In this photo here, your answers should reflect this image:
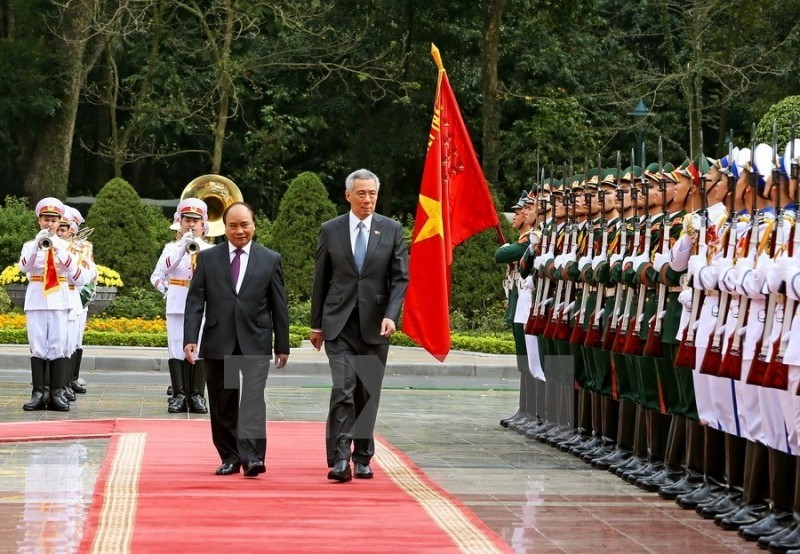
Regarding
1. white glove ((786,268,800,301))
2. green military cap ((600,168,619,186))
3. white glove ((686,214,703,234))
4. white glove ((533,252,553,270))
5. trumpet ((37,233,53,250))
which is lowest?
white glove ((786,268,800,301))

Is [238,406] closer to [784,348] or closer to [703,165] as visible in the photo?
[703,165]

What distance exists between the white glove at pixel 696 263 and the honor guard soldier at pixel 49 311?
776 centimetres

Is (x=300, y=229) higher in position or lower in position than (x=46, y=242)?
higher

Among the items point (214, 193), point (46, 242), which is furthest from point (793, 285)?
point (214, 193)

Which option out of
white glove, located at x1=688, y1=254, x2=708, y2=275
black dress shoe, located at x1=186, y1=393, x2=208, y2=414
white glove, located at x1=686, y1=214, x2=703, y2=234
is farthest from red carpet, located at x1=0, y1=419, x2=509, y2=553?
black dress shoe, located at x1=186, y1=393, x2=208, y2=414

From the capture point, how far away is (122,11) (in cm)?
3209

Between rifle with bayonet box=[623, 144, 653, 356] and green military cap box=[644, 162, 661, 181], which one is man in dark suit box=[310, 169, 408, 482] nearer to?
rifle with bayonet box=[623, 144, 653, 356]

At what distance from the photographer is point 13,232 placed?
30906 millimetres

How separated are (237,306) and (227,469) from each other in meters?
1.06

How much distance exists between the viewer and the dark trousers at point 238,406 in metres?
10.6

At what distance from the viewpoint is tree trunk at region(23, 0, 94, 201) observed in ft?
113

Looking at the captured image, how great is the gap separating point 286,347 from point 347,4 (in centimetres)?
2606

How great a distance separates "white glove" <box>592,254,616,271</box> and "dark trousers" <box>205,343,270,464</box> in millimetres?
2454

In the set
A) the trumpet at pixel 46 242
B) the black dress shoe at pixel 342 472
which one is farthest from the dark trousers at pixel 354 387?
the trumpet at pixel 46 242
